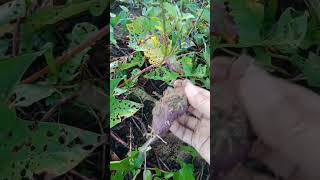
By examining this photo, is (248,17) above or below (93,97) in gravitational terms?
above

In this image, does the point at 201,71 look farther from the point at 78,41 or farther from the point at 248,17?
the point at 78,41

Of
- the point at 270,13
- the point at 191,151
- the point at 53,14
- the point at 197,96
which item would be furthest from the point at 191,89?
the point at 53,14

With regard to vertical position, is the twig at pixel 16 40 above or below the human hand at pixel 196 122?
above

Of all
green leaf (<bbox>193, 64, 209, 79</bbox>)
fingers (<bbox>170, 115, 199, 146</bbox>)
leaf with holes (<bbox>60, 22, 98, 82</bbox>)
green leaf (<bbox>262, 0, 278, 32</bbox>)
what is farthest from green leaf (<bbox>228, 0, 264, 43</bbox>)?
leaf with holes (<bbox>60, 22, 98, 82</bbox>)

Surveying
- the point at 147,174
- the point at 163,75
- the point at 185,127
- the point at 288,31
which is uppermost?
the point at 288,31

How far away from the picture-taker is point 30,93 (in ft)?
3.92

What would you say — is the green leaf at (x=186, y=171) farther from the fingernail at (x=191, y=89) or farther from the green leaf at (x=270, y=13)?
the green leaf at (x=270, y=13)

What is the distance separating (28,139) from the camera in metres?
1.15

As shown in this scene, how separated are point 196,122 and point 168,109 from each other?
8 centimetres

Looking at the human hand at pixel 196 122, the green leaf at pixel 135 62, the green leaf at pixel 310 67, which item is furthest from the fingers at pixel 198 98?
the green leaf at pixel 310 67

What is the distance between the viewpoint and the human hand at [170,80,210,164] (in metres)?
1.21

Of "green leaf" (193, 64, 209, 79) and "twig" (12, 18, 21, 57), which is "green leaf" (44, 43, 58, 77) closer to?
"twig" (12, 18, 21, 57)

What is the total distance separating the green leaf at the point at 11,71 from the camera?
1095 millimetres

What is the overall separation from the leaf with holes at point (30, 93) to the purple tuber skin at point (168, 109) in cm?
26
